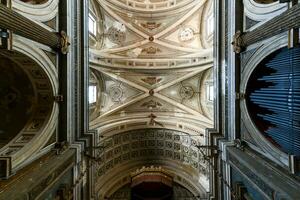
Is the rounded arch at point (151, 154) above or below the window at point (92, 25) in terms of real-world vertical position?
below

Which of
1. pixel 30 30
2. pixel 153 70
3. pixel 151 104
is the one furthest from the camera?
pixel 151 104

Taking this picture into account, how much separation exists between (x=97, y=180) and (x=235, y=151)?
996 centimetres

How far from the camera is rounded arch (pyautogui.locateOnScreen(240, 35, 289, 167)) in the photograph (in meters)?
8.04

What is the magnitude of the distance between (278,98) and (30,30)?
7.31m

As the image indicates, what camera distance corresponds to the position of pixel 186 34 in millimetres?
19312

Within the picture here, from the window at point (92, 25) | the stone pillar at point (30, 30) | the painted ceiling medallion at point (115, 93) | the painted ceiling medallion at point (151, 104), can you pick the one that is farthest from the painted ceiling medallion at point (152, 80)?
the stone pillar at point (30, 30)

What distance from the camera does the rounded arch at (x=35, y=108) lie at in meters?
8.79

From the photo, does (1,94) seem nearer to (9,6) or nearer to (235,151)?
(9,6)

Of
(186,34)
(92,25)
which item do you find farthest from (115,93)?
(186,34)

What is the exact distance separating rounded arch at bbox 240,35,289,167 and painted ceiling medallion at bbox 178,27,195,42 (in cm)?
926

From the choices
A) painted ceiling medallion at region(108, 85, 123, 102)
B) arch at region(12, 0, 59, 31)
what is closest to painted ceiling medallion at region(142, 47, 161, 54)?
painted ceiling medallion at region(108, 85, 123, 102)

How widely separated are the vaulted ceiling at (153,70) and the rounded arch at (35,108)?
716cm

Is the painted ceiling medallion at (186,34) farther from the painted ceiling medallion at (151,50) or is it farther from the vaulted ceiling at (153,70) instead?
the painted ceiling medallion at (151,50)

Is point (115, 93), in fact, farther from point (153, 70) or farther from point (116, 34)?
point (116, 34)
